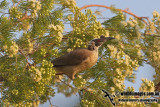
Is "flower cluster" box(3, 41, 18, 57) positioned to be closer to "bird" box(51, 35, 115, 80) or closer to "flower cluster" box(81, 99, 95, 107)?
"bird" box(51, 35, 115, 80)

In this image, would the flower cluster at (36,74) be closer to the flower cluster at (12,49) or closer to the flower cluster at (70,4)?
the flower cluster at (12,49)

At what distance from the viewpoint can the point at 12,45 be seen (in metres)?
2.84

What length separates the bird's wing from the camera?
3.20 meters

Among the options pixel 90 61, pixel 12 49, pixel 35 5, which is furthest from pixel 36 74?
pixel 35 5

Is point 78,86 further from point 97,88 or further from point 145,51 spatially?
point 145,51

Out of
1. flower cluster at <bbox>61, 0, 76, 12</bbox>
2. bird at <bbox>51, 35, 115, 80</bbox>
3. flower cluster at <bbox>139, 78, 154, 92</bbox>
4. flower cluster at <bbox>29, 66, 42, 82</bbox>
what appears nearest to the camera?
flower cluster at <bbox>29, 66, 42, 82</bbox>

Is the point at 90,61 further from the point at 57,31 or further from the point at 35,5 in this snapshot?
the point at 35,5

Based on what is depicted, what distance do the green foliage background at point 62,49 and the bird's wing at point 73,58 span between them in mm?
103

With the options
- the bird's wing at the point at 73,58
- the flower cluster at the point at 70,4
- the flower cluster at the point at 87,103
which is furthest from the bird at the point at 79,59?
the flower cluster at the point at 70,4

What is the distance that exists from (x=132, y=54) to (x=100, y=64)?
52cm

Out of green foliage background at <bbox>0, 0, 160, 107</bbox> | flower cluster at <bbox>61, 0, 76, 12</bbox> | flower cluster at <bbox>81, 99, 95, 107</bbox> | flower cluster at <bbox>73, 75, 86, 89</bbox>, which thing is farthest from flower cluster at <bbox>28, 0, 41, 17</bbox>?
flower cluster at <bbox>81, 99, 95, 107</bbox>

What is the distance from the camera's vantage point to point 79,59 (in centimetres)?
324

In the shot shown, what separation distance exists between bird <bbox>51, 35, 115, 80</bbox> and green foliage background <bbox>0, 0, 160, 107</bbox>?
4.1 inches

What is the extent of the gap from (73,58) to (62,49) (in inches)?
16.1
